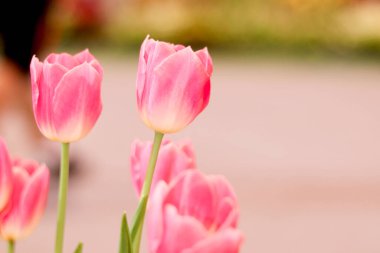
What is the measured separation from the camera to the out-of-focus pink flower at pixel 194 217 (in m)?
0.58

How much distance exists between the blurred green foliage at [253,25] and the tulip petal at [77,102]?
1157 centimetres

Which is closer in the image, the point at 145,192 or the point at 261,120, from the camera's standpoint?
the point at 145,192

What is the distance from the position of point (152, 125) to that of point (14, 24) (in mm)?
4965

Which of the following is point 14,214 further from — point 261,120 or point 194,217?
point 261,120

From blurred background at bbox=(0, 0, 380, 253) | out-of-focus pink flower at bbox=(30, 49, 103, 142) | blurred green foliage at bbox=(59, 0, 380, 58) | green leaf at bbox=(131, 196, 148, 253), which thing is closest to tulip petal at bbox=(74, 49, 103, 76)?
out-of-focus pink flower at bbox=(30, 49, 103, 142)

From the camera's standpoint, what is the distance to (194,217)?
0.61m

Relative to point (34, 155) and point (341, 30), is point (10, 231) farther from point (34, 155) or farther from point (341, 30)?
point (341, 30)

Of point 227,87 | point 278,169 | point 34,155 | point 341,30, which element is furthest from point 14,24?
point 341,30

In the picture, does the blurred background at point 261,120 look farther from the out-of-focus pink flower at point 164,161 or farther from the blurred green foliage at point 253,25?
the out-of-focus pink flower at point 164,161

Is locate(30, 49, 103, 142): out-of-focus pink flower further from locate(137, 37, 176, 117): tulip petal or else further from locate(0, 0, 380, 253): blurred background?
locate(0, 0, 380, 253): blurred background

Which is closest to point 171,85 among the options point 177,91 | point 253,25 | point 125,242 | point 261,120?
point 177,91

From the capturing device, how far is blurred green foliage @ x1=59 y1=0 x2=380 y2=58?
12.4 m

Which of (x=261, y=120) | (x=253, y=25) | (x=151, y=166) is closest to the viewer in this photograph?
(x=151, y=166)

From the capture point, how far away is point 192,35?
12430 millimetres
